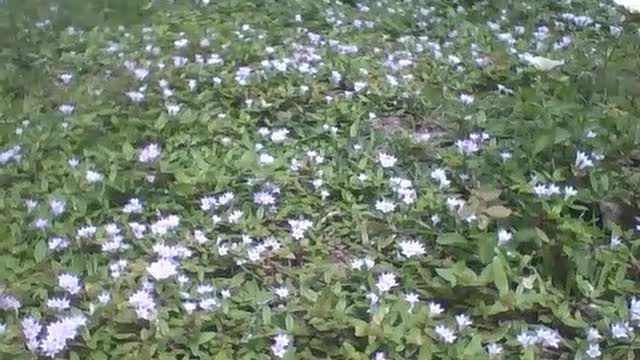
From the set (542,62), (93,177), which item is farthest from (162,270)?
(542,62)

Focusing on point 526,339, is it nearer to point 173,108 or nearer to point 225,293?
point 225,293

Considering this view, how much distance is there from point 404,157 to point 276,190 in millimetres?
413

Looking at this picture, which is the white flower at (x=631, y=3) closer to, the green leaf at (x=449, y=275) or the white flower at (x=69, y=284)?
the green leaf at (x=449, y=275)

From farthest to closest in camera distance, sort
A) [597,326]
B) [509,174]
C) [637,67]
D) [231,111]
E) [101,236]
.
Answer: [637,67] < [231,111] < [509,174] < [101,236] < [597,326]

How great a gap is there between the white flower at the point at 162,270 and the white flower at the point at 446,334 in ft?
1.91

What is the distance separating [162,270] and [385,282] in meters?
0.48

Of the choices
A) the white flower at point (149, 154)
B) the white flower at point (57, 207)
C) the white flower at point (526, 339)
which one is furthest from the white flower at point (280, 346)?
the white flower at point (149, 154)

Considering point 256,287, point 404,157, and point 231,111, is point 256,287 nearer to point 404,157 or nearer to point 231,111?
point 404,157

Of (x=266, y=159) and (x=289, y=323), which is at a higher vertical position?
(x=289, y=323)

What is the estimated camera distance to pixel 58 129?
2.79 meters

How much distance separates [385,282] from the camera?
2115 mm

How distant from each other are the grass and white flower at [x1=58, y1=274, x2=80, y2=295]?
1 cm

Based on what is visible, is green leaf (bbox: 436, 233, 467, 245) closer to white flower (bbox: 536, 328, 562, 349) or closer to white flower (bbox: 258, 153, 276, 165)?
white flower (bbox: 536, 328, 562, 349)

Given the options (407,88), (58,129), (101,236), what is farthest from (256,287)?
(407,88)
